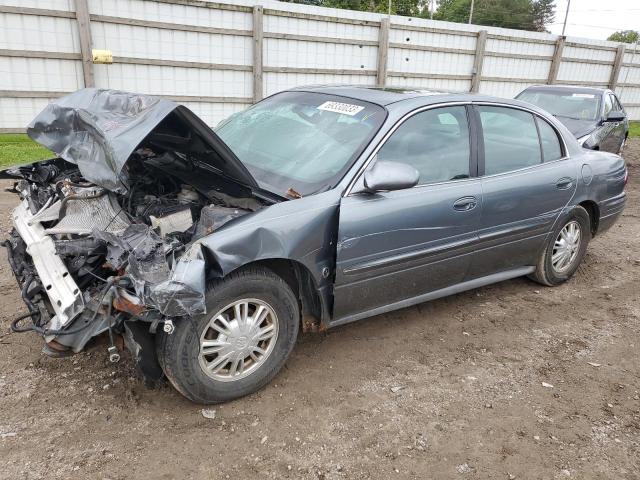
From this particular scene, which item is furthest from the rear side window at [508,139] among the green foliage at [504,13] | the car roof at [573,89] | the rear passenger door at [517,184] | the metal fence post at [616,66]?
the green foliage at [504,13]

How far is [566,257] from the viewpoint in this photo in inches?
185

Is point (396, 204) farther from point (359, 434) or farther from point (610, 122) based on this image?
point (610, 122)

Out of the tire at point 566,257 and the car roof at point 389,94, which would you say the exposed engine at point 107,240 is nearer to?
the car roof at point 389,94

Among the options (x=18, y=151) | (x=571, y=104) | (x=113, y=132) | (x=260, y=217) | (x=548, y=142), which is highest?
(x=113, y=132)

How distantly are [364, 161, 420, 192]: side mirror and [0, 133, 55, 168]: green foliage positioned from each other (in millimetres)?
6298

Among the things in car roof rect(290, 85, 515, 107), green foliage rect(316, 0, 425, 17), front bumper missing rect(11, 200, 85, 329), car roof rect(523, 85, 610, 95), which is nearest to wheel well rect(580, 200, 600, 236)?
car roof rect(290, 85, 515, 107)

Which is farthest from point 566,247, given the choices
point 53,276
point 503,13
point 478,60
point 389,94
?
point 503,13

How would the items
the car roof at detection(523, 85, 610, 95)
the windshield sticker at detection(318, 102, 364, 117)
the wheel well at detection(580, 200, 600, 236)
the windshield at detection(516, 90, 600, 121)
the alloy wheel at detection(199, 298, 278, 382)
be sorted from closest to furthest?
1. the alloy wheel at detection(199, 298, 278, 382)
2. the windshield sticker at detection(318, 102, 364, 117)
3. the wheel well at detection(580, 200, 600, 236)
4. the windshield at detection(516, 90, 600, 121)
5. the car roof at detection(523, 85, 610, 95)

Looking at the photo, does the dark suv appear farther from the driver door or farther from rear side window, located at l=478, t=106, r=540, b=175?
the driver door

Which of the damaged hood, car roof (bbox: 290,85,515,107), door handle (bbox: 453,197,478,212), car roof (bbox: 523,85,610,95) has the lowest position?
door handle (bbox: 453,197,478,212)

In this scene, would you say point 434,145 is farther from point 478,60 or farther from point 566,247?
point 478,60

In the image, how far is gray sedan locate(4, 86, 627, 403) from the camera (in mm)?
2564

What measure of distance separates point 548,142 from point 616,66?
16250mm

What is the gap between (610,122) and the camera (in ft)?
29.0
